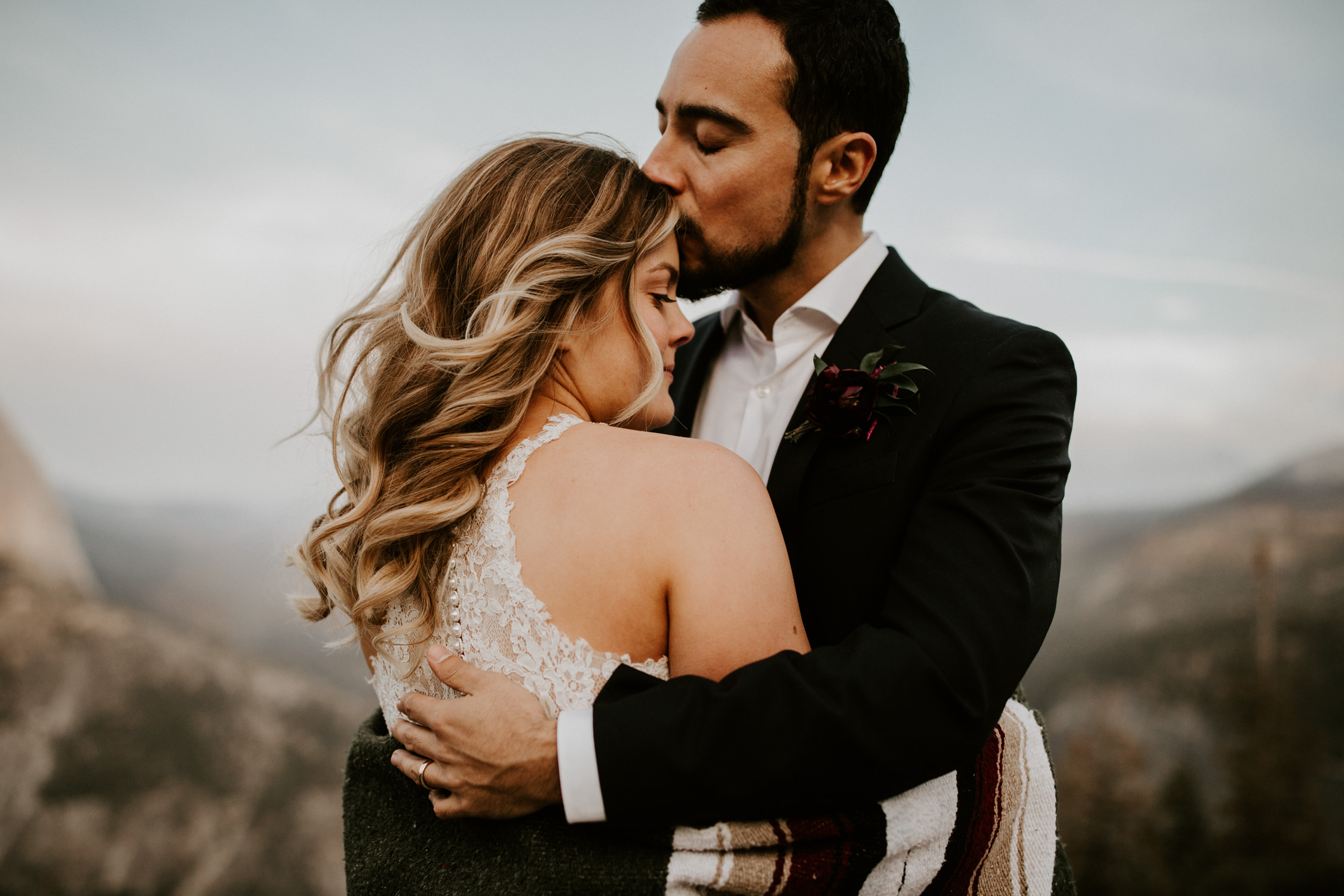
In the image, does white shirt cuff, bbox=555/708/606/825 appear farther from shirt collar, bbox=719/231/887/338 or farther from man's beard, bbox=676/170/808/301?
shirt collar, bbox=719/231/887/338

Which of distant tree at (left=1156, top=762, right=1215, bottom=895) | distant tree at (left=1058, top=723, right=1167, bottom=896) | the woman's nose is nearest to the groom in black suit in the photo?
the woman's nose

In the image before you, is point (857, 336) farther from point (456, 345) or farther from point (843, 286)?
point (456, 345)

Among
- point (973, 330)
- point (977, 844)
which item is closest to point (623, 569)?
point (977, 844)

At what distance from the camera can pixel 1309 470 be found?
3770mm

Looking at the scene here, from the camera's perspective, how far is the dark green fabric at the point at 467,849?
3.41 ft

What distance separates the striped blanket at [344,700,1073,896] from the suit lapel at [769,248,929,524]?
62 cm

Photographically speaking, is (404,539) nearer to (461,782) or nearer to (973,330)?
(461,782)

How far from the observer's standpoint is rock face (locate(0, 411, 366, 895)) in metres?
3.24

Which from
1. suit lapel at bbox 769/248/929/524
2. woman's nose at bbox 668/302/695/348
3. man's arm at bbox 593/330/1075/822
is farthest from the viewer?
suit lapel at bbox 769/248/929/524

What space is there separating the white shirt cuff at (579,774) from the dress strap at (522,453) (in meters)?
0.38

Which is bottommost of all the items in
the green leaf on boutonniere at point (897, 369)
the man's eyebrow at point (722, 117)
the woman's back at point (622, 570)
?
the woman's back at point (622, 570)

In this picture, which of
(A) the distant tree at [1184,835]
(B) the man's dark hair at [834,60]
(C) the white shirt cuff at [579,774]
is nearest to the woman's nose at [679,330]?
(B) the man's dark hair at [834,60]

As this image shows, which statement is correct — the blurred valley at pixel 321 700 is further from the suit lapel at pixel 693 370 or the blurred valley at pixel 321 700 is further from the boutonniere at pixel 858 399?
the boutonniere at pixel 858 399

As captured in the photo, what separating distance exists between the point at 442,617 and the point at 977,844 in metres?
1.00
